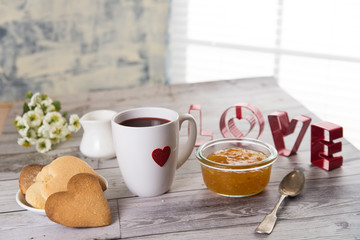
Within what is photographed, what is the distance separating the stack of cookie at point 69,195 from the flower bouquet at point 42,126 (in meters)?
0.34

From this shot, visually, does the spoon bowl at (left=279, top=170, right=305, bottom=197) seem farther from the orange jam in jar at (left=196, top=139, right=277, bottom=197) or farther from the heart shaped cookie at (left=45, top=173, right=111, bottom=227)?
the heart shaped cookie at (left=45, top=173, right=111, bottom=227)

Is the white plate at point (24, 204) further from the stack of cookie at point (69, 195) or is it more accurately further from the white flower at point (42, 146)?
the white flower at point (42, 146)

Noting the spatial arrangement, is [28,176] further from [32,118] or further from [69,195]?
[32,118]

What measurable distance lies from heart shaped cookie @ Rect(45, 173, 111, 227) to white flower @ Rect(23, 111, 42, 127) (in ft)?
1.50

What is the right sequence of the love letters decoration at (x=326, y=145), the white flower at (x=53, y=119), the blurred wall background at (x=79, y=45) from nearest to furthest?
the love letters decoration at (x=326, y=145) → the white flower at (x=53, y=119) → the blurred wall background at (x=79, y=45)

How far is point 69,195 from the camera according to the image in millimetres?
848

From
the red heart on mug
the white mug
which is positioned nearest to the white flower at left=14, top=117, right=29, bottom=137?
the white mug

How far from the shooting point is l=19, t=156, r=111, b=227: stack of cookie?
0.84 m

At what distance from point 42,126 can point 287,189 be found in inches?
27.7

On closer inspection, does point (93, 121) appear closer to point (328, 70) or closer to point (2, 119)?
point (2, 119)

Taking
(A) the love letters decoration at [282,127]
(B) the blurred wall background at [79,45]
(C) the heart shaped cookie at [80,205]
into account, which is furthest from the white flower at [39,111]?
(B) the blurred wall background at [79,45]

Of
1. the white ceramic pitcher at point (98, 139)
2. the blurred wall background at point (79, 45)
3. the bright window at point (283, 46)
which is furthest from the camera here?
the blurred wall background at point (79, 45)

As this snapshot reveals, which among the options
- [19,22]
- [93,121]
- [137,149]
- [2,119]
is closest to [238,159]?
[137,149]

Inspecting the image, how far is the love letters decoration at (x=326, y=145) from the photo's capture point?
107 cm
